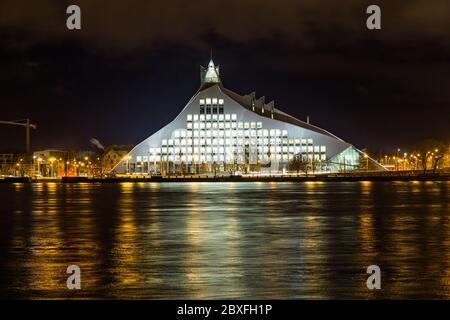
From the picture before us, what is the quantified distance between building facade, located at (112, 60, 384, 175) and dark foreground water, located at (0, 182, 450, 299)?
4559 inches

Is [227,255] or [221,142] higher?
[221,142]

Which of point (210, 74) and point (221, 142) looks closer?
point (221, 142)

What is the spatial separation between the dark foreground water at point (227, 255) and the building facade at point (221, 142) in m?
116

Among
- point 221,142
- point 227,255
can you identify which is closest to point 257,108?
point 221,142

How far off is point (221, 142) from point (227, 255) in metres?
130

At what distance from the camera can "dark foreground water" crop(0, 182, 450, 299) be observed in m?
12.3

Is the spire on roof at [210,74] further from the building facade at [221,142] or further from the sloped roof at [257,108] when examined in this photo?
the building facade at [221,142]

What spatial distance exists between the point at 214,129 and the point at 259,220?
120 metres

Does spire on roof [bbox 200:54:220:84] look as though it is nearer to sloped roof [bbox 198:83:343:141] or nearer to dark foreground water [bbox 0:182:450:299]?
sloped roof [bbox 198:83:343:141]

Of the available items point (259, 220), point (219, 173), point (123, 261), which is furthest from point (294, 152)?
point (123, 261)

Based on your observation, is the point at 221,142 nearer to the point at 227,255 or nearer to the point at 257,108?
the point at 257,108

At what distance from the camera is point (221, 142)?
481 ft

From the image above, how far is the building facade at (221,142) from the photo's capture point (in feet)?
477
